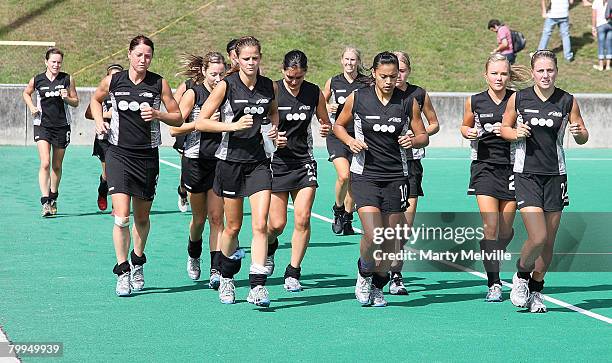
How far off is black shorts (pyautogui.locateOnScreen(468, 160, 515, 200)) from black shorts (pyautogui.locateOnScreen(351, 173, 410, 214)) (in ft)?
3.06

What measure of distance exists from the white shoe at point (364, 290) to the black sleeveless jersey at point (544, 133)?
156cm

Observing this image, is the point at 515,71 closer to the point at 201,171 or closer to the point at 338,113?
the point at 338,113

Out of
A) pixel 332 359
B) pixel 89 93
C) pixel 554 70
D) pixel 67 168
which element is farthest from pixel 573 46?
pixel 332 359

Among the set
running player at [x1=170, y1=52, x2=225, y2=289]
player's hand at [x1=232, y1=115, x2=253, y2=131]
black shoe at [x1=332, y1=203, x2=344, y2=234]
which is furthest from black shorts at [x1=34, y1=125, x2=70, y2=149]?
player's hand at [x1=232, y1=115, x2=253, y2=131]

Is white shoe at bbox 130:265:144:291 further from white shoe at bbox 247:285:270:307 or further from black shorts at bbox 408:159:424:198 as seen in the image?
black shorts at bbox 408:159:424:198

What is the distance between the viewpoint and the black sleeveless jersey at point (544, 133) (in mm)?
9750

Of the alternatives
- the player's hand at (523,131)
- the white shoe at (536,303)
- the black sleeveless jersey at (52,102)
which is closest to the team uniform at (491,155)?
the player's hand at (523,131)

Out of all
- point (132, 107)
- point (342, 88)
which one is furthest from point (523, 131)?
point (342, 88)

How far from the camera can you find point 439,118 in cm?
2677

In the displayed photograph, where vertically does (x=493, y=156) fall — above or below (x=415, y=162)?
above

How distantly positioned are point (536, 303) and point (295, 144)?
2.63 metres

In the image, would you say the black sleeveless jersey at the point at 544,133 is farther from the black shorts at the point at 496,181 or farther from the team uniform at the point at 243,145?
the team uniform at the point at 243,145

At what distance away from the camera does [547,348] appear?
8.47 m

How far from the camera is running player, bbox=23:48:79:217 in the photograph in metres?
15.7
